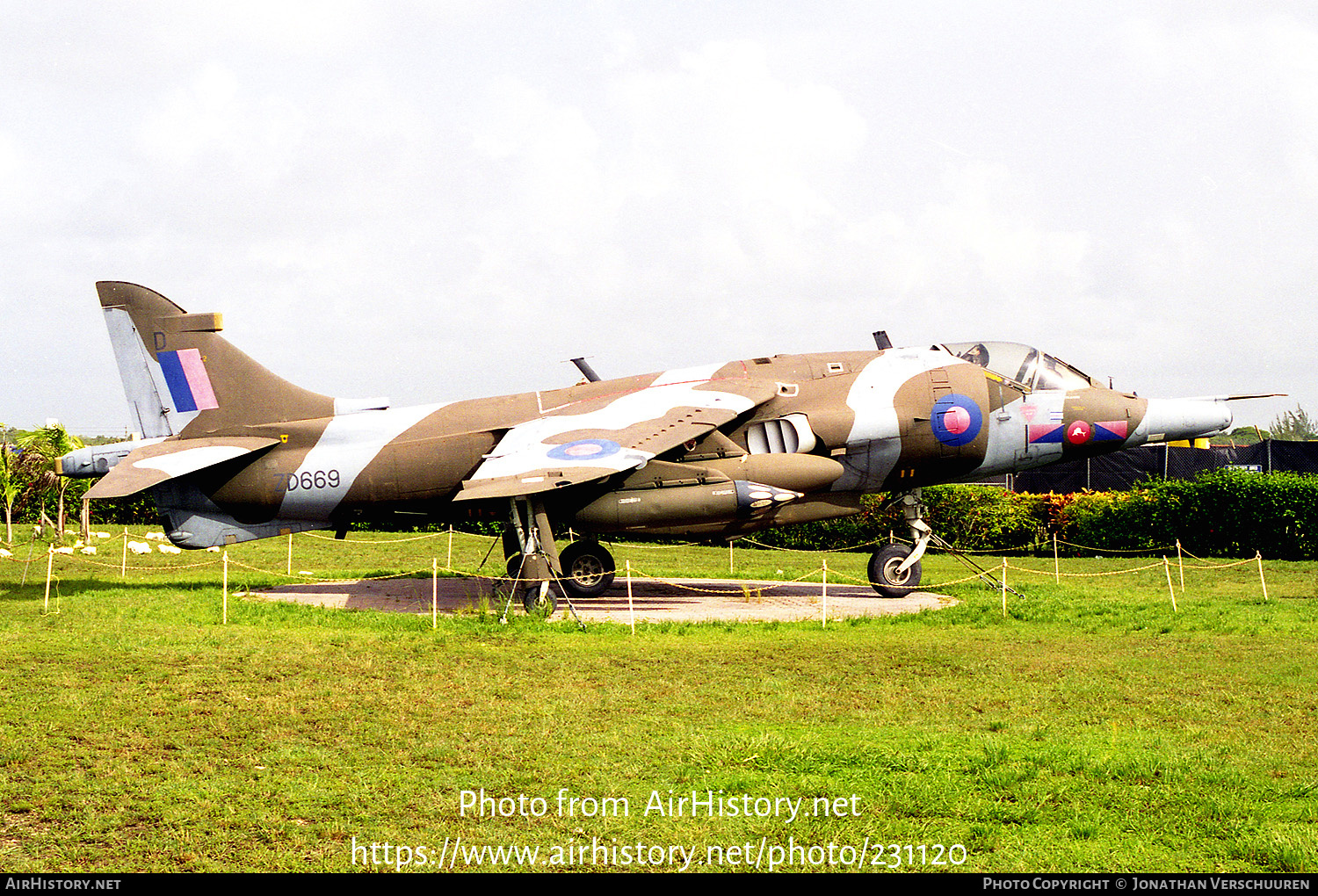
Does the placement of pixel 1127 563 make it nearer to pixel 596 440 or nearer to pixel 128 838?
pixel 596 440

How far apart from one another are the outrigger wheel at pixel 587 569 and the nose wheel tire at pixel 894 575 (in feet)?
16.1

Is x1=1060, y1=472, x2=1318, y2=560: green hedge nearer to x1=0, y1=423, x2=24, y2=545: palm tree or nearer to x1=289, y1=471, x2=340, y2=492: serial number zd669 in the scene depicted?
x1=289, y1=471, x2=340, y2=492: serial number zd669

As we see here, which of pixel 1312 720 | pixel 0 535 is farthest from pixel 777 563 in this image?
pixel 0 535

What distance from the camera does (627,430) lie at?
16.8 meters

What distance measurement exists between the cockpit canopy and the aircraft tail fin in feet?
38.0

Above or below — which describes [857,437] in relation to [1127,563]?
above

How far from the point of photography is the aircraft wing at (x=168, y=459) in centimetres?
1645

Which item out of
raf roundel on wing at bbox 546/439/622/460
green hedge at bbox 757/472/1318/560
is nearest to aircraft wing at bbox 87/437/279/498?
raf roundel on wing at bbox 546/439/622/460

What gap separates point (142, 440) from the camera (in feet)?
61.3

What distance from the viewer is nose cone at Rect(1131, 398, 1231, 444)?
18.8 meters

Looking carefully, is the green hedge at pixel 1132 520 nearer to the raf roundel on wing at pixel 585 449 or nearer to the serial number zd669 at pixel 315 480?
the raf roundel on wing at pixel 585 449

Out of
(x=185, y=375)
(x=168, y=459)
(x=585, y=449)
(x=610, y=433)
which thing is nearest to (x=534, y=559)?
(x=585, y=449)

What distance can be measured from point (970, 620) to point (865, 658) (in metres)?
4.11

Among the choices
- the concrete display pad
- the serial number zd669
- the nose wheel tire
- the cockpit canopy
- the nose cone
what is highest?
the cockpit canopy
